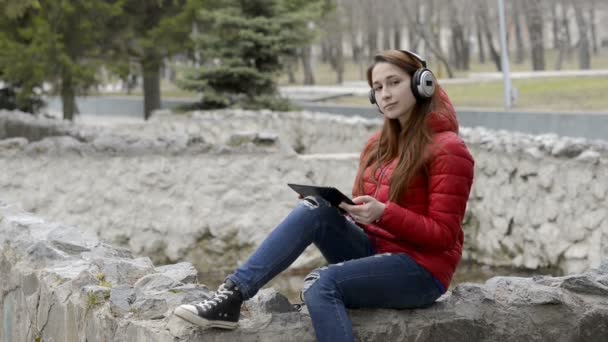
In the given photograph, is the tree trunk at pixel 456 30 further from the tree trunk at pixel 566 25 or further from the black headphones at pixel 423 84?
the black headphones at pixel 423 84

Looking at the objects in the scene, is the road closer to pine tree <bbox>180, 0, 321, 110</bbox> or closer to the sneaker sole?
pine tree <bbox>180, 0, 321, 110</bbox>

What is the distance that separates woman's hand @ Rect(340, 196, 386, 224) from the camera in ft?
14.3

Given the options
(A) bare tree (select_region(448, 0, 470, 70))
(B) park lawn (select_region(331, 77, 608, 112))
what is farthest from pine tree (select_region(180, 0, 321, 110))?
(A) bare tree (select_region(448, 0, 470, 70))

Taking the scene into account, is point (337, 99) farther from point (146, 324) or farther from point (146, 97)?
point (146, 324)

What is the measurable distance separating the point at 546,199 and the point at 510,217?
790 millimetres

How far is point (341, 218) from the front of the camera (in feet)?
15.1

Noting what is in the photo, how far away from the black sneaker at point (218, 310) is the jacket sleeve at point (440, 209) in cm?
66

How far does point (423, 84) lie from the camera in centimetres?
457

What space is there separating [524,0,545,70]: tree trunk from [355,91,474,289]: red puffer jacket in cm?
3117

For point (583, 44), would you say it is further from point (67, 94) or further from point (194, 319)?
point (194, 319)

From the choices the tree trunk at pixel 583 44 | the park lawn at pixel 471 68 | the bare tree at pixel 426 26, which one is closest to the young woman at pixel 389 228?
the tree trunk at pixel 583 44

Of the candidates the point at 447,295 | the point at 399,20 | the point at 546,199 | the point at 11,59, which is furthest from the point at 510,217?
the point at 399,20

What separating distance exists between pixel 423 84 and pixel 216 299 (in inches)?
49.4

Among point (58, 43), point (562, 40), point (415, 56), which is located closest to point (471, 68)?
point (562, 40)
